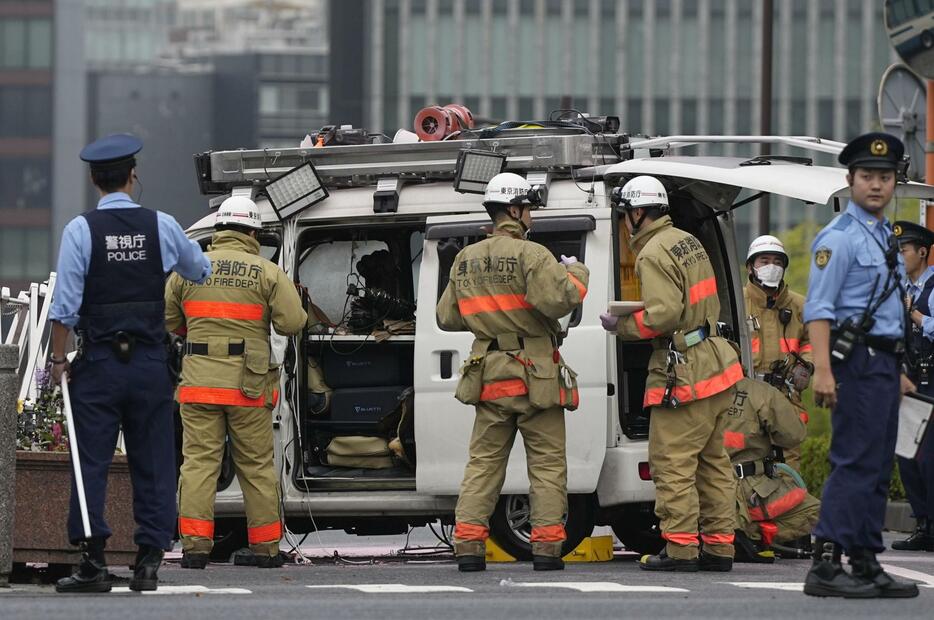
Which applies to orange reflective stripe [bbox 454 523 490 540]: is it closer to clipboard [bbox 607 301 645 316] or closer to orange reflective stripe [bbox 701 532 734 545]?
orange reflective stripe [bbox 701 532 734 545]

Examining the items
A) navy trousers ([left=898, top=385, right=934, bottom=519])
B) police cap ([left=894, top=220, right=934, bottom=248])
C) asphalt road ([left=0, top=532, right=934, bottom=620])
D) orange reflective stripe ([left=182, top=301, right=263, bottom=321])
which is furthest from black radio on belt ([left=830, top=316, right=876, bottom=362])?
police cap ([left=894, top=220, right=934, bottom=248])

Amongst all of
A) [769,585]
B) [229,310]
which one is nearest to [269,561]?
[229,310]

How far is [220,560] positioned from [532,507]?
2.18 meters

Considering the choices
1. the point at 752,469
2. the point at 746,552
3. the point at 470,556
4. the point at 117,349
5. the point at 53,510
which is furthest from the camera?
the point at 752,469

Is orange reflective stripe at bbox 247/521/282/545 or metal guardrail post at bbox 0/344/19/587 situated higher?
metal guardrail post at bbox 0/344/19/587

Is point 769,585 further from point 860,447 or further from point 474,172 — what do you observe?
point 474,172

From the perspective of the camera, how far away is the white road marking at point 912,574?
9336 millimetres

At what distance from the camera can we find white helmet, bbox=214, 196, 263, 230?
10.4m

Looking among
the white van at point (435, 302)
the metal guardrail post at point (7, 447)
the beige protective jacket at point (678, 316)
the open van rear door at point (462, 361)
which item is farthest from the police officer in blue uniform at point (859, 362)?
the metal guardrail post at point (7, 447)

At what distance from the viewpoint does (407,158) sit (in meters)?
10.8

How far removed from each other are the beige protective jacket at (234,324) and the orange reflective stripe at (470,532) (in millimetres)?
1283

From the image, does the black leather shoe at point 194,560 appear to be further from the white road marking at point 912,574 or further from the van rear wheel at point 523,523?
the white road marking at point 912,574

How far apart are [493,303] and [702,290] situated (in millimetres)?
Answer: 1017

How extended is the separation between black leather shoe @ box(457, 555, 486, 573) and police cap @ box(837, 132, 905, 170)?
2.79 meters
